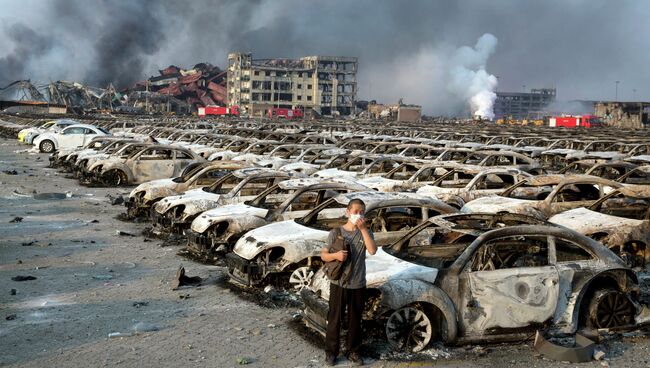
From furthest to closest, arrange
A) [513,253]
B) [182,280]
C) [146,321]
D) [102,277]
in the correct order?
[102,277]
[182,280]
[146,321]
[513,253]

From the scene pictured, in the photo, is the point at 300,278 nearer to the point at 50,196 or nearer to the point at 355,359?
the point at 355,359

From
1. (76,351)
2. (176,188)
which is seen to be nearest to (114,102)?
(176,188)

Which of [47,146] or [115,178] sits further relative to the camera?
[47,146]

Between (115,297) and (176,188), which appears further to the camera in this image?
(176,188)

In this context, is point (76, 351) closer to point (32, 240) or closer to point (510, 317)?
point (510, 317)

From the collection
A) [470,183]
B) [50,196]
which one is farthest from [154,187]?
[470,183]

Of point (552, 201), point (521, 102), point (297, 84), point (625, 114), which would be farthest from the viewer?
point (521, 102)

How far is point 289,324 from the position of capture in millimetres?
8117

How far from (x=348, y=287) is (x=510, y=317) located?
1762 mm

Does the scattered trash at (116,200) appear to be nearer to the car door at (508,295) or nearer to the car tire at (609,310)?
the car door at (508,295)

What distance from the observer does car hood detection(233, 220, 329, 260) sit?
9.41m

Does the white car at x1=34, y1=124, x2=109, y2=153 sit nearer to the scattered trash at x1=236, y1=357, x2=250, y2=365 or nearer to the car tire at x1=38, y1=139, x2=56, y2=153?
the car tire at x1=38, y1=139, x2=56, y2=153

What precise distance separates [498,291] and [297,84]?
14211cm

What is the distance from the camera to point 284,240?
9492 mm
